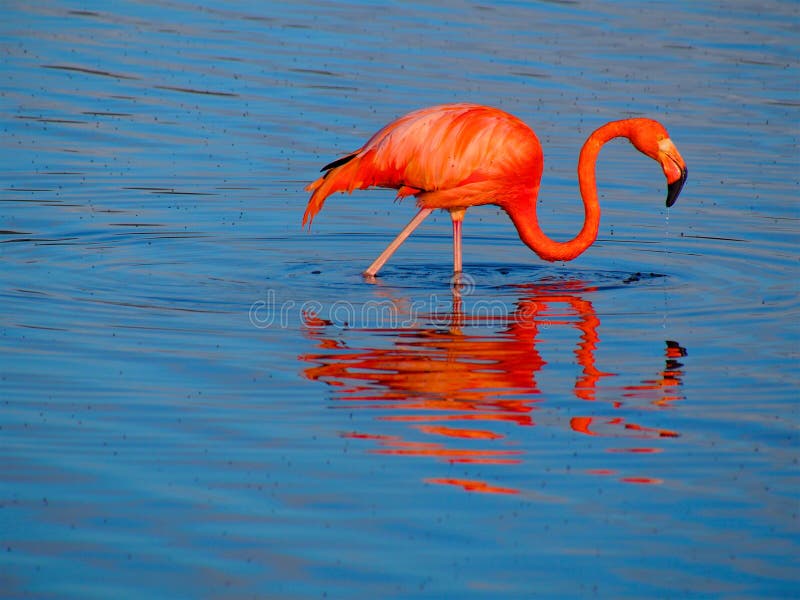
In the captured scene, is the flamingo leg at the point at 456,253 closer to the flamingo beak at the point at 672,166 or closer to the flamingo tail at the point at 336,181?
the flamingo tail at the point at 336,181

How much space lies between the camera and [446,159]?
912cm

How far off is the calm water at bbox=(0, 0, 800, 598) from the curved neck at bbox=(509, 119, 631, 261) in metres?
0.27

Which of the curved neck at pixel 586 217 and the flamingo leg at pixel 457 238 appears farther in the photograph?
the flamingo leg at pixel 457 238

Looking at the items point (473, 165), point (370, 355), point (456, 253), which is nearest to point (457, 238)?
point (456, 253)

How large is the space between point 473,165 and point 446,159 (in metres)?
0.19

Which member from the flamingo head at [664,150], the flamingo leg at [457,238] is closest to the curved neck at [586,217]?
the flamingo head at [664,150]

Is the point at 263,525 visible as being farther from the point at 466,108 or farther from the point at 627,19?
the point at 627,19

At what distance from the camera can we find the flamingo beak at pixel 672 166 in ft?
30.2

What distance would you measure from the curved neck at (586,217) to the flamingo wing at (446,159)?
0.76 feet

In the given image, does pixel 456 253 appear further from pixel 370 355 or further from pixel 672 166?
pixel 370 355

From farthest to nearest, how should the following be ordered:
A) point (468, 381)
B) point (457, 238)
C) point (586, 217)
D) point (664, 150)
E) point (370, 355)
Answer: point (457, 238), point (586, 217), point (664, 150), point (370, 355), point (468, 381)

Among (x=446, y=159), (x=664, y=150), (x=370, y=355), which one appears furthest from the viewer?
(x=664, y=150)

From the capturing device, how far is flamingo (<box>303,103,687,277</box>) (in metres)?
9.15

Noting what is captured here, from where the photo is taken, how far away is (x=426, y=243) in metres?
10.9
